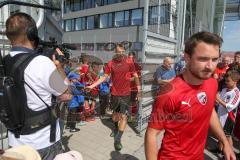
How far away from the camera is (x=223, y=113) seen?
5.15 m

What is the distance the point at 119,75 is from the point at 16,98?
150 inches

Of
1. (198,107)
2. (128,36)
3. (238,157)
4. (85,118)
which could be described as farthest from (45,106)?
(128,36)

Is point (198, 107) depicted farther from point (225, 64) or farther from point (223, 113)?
point (225, 64)

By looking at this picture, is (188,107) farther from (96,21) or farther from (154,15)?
(96,21)

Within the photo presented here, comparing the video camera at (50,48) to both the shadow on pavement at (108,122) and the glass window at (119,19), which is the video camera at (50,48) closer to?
the shadow on pavement at (108,122)

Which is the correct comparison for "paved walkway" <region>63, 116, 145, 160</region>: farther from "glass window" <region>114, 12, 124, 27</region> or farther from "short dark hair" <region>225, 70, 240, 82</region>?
"glass window" <region>114, 12, 124, 27</region>

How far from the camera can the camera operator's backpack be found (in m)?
1.99

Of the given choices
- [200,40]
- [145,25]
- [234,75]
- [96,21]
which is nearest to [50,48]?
[200,40]

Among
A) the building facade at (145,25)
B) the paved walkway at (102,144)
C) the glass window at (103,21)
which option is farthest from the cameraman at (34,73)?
the glass window at (103,21)

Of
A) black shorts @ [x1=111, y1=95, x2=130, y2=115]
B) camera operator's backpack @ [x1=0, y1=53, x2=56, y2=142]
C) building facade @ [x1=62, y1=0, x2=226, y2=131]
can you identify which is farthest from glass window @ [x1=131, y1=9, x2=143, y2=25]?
camera operator's backpack @ [x1=0, y1=53, x2=56, y2=142]

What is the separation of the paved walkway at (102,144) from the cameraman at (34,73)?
2756 millimetres

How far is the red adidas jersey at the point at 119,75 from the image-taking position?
18.9ft

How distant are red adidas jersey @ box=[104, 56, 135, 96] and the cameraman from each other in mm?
3509

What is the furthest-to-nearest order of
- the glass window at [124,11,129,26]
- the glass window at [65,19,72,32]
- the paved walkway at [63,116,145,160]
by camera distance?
the glass window at [65,19,72,32], the glass window at [124,11,129,26], the paved walkway at [63,116,145,160]
